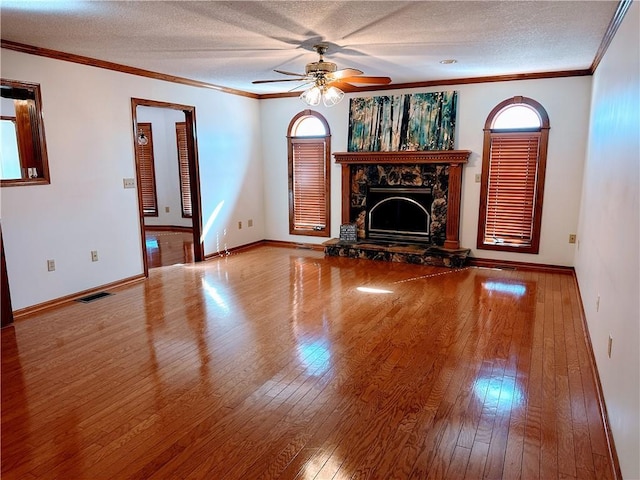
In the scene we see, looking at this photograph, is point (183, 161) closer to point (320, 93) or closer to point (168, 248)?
point (168, 248)

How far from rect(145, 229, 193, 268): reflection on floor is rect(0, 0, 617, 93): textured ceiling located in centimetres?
271

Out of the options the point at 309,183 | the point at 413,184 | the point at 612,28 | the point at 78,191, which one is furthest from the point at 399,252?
the point at 78,191

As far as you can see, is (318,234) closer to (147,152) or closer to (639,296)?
(147,152)

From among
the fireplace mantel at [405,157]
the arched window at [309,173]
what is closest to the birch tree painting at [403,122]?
the fireplace mantel at [405,157]

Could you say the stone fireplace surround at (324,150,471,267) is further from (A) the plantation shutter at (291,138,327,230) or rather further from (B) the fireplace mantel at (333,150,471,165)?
(A) the plantation shutter at (291,138,327,230)

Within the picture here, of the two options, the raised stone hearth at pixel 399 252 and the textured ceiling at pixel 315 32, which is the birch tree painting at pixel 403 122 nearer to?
the textured ceiling at pixel 315 32

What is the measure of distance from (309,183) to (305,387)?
468 cm

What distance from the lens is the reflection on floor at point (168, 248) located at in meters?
6.41

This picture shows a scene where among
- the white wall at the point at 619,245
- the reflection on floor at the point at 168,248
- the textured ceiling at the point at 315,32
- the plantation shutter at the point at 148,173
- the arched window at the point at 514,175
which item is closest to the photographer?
the white wall at the point at 619,245

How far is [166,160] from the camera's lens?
8906 mm

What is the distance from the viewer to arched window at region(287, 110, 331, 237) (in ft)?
22.6

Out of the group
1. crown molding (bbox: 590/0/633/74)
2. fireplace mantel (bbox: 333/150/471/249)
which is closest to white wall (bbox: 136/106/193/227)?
fireplace mantel (bbox: 333/150/471/249)

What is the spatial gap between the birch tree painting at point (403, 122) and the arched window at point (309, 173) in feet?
1.87

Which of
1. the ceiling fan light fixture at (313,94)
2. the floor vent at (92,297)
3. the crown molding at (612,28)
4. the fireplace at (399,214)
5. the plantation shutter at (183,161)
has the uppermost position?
the crown molding at (612,28)
